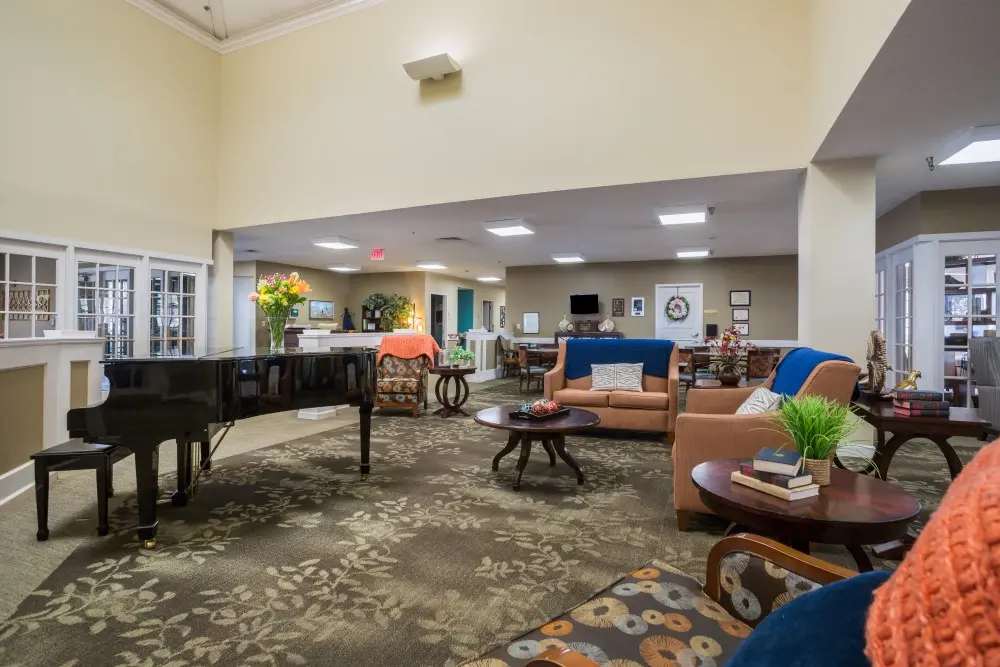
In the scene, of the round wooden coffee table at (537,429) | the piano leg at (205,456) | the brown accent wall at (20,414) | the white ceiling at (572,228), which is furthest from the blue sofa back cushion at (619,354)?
the brown accent wall at (20,414)

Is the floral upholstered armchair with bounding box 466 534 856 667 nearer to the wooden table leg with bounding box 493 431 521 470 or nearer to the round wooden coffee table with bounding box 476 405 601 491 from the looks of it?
the round wooden coffee table with bounding box 476 405 601 491

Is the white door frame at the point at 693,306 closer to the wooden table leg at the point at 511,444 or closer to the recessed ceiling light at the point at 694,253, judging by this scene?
the recessed ceiling light at the point at 694,253

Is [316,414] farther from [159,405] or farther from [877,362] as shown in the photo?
[877,362]

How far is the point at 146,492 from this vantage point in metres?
2.78

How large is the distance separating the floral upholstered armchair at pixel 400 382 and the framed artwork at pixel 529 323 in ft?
19.0

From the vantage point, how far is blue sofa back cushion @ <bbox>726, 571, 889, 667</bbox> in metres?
0.74

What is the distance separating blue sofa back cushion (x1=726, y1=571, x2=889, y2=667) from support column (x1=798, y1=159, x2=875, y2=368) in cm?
437

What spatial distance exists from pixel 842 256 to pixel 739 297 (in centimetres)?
672

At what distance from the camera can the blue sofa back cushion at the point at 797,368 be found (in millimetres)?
3125

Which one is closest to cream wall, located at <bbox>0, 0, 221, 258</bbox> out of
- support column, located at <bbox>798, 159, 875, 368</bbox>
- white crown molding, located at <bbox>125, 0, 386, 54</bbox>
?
white crown molding, located at <bbox>125, 0, 386, 54</bbox>

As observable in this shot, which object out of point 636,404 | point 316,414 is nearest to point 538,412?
point 636,404

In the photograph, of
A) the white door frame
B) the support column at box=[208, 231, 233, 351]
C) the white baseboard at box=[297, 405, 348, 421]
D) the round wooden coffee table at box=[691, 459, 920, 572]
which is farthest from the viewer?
the white door frame

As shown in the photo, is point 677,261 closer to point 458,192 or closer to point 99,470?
point 458,192

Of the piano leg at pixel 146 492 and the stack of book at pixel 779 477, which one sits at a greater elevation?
the stack of book at pixel 779 477
